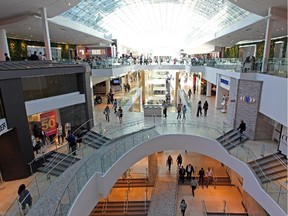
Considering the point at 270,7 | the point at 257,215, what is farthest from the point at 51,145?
the point at 270,7

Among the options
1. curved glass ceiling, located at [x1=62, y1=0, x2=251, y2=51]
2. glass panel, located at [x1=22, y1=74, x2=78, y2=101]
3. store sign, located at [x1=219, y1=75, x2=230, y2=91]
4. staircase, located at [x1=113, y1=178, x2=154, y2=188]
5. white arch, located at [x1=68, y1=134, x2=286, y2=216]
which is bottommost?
staircase, located at [x1=113, y1=178, x2=154, y2=188]

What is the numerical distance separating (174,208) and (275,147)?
6.43m

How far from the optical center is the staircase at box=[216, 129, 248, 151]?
12.3 m

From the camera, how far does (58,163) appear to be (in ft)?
30.4

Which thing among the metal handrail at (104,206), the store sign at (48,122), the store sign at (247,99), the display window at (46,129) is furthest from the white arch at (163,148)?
the store sign at (48,122)

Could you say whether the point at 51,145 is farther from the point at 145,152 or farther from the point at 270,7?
the point at 270,7

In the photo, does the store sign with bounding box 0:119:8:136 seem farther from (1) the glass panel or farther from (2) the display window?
(2) the display window

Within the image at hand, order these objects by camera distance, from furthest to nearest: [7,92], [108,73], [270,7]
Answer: [108,73] < [270,7] < [7,92]

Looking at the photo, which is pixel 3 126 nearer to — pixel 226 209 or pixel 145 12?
pixel 226 209

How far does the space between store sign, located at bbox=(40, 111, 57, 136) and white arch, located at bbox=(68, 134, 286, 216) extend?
4.74m

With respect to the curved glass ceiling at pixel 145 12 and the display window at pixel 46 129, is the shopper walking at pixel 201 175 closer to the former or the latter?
the display window at pixel 46 129

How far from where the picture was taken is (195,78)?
32.1 metres

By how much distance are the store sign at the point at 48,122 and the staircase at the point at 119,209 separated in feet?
17.0

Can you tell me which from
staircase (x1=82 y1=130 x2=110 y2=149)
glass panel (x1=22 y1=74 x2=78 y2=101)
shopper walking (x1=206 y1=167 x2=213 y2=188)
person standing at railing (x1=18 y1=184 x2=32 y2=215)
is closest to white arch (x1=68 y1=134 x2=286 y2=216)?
person standing at railing (x1=18 y1=184 x2=32 y2=215)
